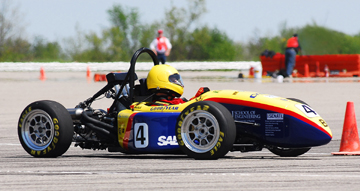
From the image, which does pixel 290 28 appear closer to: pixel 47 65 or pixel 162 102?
pixel 47 65

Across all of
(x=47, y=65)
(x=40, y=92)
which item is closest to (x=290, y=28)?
(x=47, y=65)

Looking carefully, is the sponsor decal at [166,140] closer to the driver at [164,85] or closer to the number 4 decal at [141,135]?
the number 4 decal at [141,135]

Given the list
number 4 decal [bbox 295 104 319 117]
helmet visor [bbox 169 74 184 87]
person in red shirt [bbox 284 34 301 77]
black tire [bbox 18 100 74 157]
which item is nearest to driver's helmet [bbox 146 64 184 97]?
helmet visor [bbox 169 74 184 87]

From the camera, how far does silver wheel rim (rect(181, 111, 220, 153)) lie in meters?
7.50

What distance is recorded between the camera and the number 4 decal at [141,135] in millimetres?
8062

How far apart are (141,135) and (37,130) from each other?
4.88 feet

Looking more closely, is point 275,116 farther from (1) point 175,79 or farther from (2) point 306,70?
(2) point 306,70

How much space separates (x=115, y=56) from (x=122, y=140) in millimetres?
62414

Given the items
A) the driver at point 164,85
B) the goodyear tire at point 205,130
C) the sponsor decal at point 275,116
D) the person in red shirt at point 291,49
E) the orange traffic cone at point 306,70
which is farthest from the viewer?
the orange traffic cone at point 306,70

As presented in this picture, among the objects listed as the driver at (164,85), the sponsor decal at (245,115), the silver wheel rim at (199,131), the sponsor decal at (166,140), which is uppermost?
the driver at (164,85)

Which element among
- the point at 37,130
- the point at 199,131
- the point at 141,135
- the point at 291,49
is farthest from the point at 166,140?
the point at 291,49

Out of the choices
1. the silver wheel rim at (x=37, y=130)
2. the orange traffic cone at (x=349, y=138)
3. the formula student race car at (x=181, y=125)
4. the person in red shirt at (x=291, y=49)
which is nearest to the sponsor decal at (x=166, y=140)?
the formula student race car at (x=181, y=125)

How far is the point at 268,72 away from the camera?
103 feet

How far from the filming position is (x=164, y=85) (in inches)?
335
